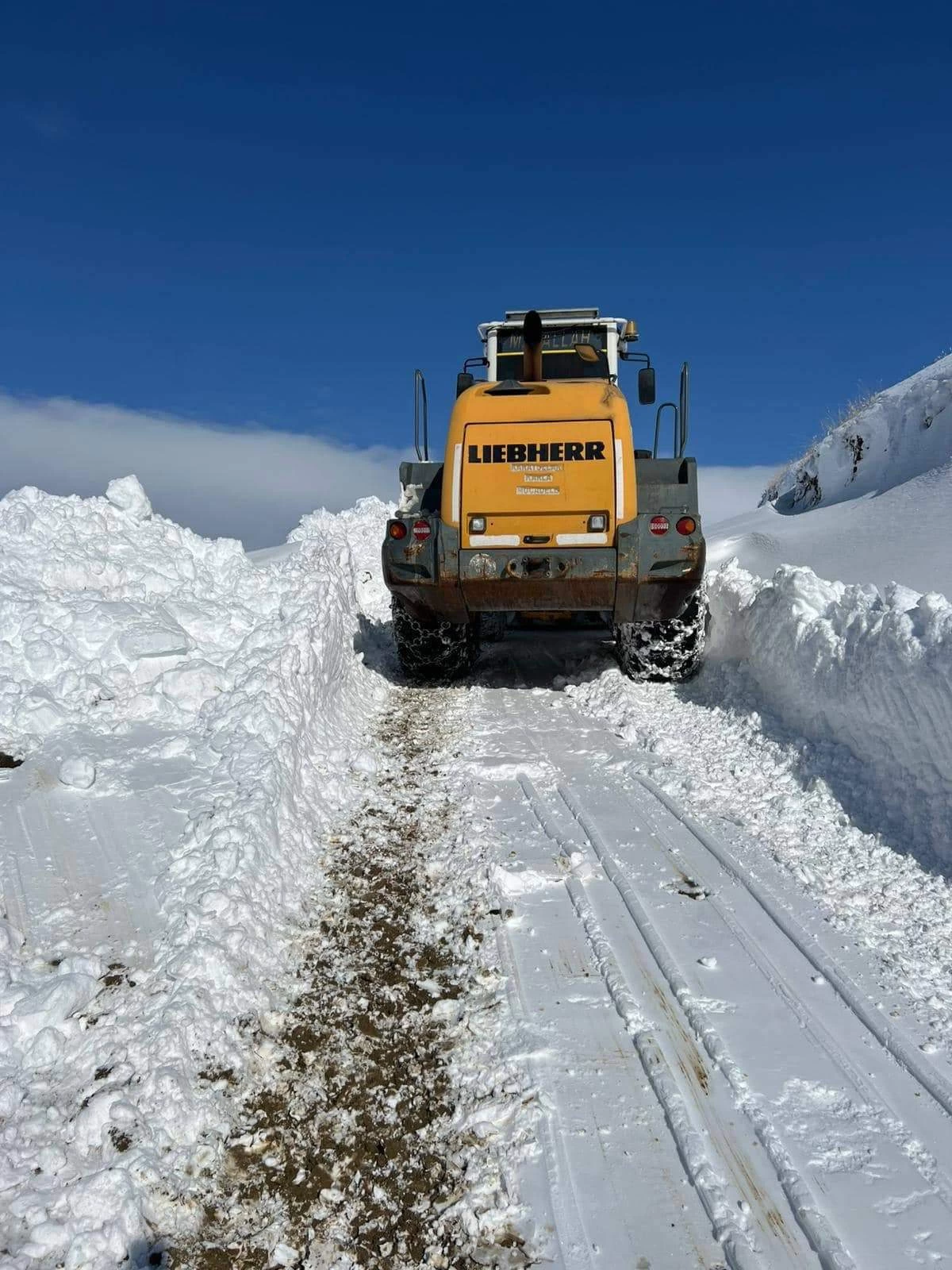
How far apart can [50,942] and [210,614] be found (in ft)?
10.7

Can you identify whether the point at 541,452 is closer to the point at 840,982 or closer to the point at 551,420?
the point at 551,420

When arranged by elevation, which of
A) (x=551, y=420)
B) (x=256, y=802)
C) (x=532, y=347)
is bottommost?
(x=256, y=802)

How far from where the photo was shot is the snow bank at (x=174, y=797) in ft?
7.36

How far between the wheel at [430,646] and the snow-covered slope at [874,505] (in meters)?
3.96

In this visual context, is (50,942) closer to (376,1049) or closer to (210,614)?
(376,1049)

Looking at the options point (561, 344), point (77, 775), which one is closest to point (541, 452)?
point (561, 344)

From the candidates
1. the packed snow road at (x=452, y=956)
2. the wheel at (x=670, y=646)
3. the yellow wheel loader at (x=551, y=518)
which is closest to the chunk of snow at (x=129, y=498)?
the packed snow road at (x=452, y=956)

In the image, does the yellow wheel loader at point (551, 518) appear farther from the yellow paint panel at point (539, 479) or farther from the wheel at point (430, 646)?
the wheel at point (430, 646)

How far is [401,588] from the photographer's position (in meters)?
6.82

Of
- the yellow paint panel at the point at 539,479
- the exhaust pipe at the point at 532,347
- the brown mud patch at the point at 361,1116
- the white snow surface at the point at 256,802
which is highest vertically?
the exhaust pipe at the point at 532,347

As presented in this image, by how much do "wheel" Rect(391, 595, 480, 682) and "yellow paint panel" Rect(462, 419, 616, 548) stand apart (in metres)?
1.27

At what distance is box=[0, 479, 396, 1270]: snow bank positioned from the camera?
2242 mm

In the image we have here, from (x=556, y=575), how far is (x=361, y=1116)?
4520 mm

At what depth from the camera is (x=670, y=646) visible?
7.33m
